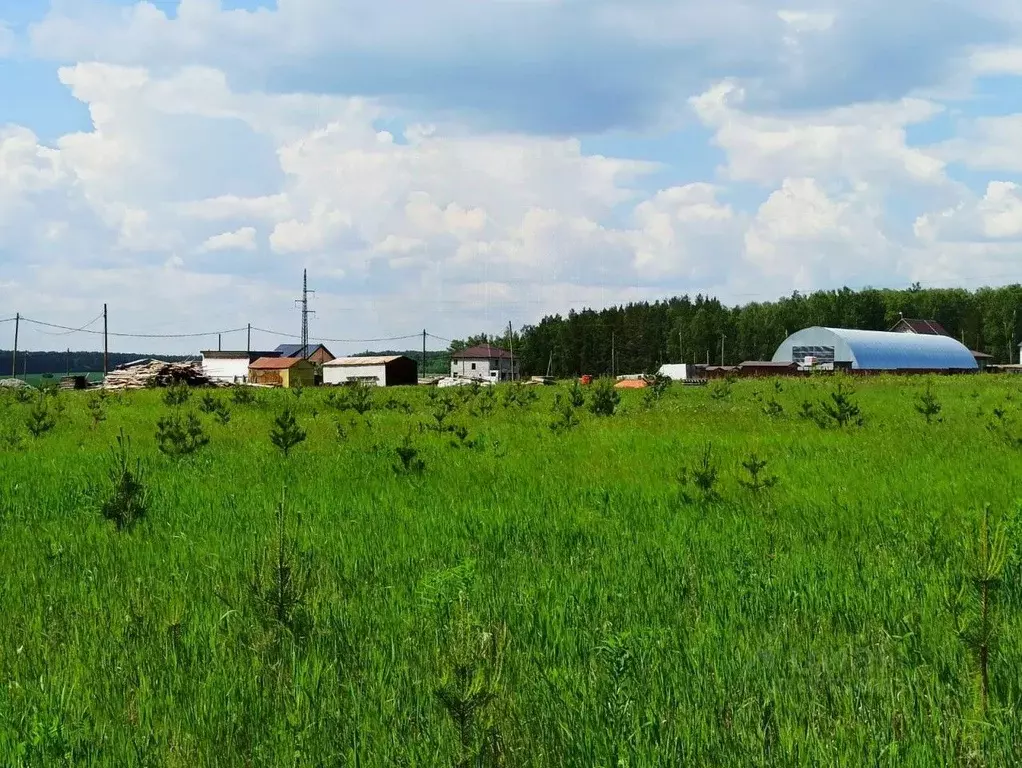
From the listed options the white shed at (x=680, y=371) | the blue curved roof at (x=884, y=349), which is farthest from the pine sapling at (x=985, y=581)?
the white shed at (x=680, y=371)

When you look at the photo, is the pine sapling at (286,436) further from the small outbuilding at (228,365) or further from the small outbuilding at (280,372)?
the small outbuilding at (228,365)

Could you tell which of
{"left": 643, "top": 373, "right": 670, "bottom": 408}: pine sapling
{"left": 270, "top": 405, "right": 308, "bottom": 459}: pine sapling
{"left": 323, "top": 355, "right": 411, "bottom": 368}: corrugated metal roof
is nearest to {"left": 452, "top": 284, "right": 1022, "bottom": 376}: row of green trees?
{"left": 323, "top": 355, "right": 411, "bottom": 368}: corrugated metal roof

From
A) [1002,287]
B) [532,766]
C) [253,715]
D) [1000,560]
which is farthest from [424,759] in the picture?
[1002,287]

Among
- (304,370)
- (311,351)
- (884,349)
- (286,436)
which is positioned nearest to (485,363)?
(311,351)

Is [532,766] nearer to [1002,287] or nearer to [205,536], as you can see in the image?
[205,536]

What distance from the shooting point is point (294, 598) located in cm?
522

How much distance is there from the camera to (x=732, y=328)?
136 meters

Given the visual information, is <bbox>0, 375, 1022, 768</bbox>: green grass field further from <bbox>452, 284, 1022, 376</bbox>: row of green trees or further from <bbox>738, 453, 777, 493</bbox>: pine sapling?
<bbox>452, 284, 1022, 376</bbox>: row of green trees

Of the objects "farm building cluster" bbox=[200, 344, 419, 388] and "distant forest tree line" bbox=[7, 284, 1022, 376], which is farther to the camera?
"distant forest tree line" bbox=[7, 284, 1022, 376]

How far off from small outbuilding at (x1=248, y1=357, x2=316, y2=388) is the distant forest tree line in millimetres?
50621

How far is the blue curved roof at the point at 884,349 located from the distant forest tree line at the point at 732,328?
36.0 metres

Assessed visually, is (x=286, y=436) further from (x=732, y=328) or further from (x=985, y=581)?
(x=732, y=328)

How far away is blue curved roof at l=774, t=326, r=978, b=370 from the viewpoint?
281 feet

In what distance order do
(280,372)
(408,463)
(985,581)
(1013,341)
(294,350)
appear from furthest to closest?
(1013,341), (294,350), (280,372), (408,463), (985,581)
